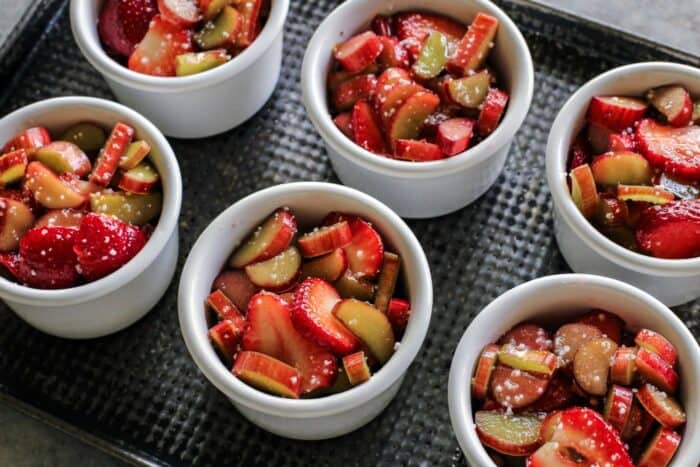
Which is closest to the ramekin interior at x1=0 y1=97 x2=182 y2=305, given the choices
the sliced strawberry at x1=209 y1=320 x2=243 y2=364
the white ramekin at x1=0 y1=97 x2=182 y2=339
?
the white ramekin at x1=0 y1=97 x2=182 y2=339

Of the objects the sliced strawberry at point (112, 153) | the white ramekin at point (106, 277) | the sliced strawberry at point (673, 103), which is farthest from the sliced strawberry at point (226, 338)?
the sliced strawberry at point (673, 103)

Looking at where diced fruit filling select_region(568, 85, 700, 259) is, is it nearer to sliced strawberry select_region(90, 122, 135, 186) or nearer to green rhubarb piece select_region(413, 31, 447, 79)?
green rhubarb piece select_region(413, 31, 447, 79)

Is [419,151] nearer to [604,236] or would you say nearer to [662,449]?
[604,236]

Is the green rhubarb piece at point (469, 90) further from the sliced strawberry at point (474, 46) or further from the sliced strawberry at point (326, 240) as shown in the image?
the sliced strawberry at point (326, 240)

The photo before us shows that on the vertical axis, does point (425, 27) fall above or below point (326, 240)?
above

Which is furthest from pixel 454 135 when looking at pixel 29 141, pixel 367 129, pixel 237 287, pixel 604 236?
pixel 29 141

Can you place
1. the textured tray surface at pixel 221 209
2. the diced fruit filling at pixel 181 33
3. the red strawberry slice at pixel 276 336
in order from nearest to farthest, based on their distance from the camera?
the red strawberry slice at pixel 276 336 < the textured tray surface at pixel 221 209 < the diced fruit filling at pixel 181 33

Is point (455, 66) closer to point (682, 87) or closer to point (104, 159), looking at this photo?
point (682, 87)
